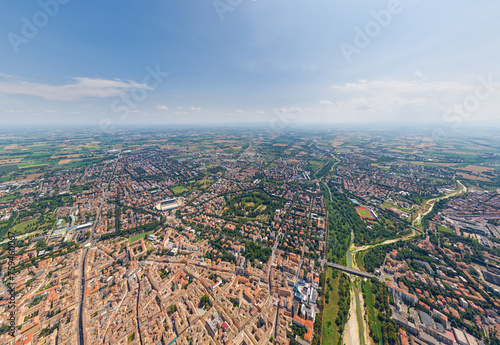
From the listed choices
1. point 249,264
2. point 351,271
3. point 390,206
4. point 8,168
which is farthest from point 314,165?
point 8,168

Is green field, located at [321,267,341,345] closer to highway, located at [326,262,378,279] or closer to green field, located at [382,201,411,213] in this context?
highway, located at [326,262,378,279]

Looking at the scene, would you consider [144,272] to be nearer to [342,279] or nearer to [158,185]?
[342,279]

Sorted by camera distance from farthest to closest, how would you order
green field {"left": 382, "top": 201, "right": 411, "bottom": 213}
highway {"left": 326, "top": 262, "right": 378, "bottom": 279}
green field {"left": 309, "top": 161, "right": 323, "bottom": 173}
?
1. green field {"left": 309, "top": 161, "right": 323, "bottom": 173}
2. green field {"left": 382, "top": 201, "right": 411, "bottom": 213}
3. highway {"left": 326, "top": 262, "right": 378, "bottom": 279}

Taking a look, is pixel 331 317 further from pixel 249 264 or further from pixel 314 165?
pixel 314 165

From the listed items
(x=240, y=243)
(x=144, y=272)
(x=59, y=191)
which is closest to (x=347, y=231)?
(x=240, y=243)

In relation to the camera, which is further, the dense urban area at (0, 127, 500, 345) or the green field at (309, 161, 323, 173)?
the green field at (309, 161, 323, 173)

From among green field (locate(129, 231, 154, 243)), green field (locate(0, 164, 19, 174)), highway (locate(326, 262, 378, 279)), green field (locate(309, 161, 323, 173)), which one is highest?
green field (locate(0, 164, 19, 174))

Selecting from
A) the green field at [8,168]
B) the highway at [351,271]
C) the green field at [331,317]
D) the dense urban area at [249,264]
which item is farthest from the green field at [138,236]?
the green field at [8,168]

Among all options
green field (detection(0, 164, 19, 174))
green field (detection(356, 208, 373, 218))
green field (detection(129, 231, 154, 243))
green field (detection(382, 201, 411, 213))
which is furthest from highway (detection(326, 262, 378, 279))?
green field (detection(0, 164, 19, 174))
